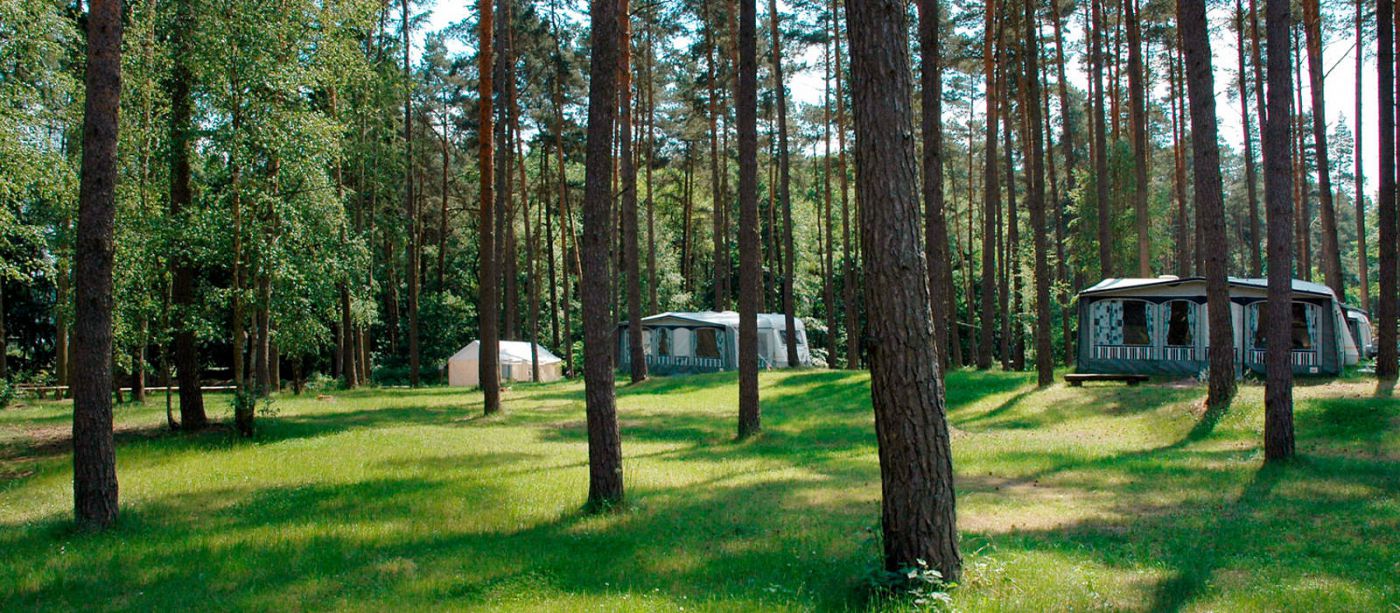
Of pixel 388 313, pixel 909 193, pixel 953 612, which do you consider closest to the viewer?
pixel 953 612

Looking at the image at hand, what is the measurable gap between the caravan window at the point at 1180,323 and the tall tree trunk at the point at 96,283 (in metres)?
17.6

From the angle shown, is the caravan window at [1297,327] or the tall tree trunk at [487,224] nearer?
the tall tree trunk at [487,224]

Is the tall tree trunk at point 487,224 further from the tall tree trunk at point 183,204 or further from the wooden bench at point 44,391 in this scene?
the wooden bench at point 44,391

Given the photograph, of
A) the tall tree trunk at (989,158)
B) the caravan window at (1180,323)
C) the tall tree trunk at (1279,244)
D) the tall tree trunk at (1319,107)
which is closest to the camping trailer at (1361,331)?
the tall tree trunk at (1319,107)

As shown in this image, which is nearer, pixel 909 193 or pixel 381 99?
pixel 909 193

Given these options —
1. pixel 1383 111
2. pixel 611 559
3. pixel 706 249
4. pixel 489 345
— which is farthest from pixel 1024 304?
pixel 611 559

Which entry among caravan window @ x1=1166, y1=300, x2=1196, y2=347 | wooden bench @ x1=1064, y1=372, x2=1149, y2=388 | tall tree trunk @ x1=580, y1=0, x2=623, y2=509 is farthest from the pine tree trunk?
caravan window @ x1=1166, y1=300, x2=1196, y2=347

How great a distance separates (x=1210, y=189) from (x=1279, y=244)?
2.82 meters

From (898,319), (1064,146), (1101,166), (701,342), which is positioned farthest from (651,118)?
(898,319)

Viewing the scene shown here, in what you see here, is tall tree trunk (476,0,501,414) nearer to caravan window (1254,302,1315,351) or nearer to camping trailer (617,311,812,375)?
camping trailer (617,311,812,375)

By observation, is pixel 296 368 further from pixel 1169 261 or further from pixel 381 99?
pixel 1169 261

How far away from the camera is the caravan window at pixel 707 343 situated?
25.7m

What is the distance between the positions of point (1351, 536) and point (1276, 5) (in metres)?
5.80

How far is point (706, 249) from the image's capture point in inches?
1617
